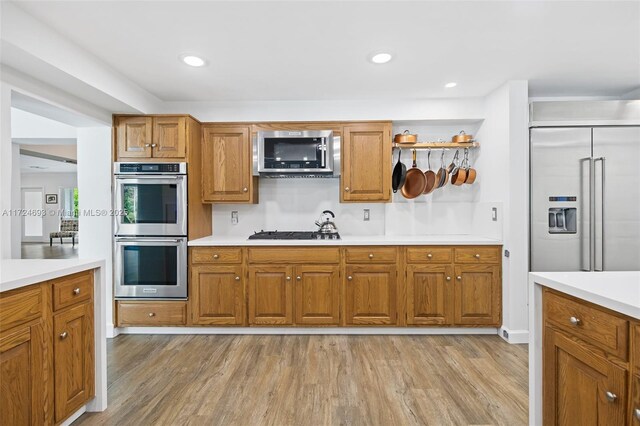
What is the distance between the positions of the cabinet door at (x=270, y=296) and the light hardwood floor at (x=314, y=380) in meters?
0.19

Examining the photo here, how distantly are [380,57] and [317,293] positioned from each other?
208cm

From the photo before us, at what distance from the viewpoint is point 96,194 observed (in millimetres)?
3035

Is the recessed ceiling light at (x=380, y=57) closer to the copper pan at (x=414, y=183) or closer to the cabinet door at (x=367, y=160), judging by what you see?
the cabinet door at (x=367, y=160)

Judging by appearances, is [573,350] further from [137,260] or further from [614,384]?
[137,260]

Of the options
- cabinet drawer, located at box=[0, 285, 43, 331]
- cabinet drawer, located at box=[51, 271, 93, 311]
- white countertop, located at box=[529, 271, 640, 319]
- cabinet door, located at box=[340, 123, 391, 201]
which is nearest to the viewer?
white countertop, located at box=[529, 271, 640, 319]

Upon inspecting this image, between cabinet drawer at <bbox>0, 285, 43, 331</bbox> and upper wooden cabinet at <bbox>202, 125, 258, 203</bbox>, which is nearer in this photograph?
cabinet drawer at <bbox>0, 285, 43, 331</bbox>

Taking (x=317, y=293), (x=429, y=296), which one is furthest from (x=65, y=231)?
(x=429, y=296)

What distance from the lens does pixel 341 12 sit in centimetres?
184

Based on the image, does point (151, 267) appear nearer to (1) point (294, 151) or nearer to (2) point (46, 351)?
(2) point (46, 351)

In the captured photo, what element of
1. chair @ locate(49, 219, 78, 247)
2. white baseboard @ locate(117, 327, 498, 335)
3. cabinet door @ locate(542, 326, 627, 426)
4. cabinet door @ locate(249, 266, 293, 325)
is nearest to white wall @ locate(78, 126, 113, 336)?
white baseboard @ locate(117, 327, 498, 335)

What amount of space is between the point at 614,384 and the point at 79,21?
312 centimetres

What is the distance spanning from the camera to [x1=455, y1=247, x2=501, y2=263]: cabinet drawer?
2957 mm

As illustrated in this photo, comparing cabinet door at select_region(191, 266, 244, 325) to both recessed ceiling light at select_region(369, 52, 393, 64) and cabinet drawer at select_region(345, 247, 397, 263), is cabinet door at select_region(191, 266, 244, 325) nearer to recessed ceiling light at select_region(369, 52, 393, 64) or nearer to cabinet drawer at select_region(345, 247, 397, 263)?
cabinet drawer at select_region(345, 247, 397, 263)

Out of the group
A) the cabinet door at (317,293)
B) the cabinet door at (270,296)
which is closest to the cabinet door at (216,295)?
the cabinet door at (270,296)
